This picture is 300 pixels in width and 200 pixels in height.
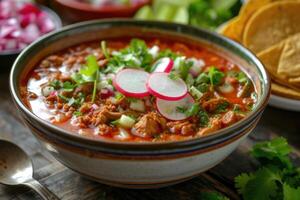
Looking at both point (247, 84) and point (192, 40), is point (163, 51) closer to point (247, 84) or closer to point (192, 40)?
point (192, 40)

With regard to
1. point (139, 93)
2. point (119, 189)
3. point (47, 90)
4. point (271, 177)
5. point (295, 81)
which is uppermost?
point (139, 93)

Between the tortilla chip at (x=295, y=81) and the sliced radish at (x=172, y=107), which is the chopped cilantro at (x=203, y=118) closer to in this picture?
the sliced radish at (x=172, y=107)

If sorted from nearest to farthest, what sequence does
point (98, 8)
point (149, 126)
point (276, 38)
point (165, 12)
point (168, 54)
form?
point (149, 126) < point (168, 54) < point (276, 38) < point (98, 8) < point (165, 12)

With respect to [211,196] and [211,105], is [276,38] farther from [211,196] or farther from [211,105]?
[211,196]

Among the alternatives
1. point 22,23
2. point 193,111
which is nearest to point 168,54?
point 193,111

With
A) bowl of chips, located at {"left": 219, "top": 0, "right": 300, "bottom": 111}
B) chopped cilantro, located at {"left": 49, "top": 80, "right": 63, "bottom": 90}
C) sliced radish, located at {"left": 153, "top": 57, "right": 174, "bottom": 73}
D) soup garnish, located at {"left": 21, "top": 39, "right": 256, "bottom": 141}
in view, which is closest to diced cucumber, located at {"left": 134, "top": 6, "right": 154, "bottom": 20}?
bowl of chips, located at {"left": 219, "top": 0, "right": 300, "bottom": 111}

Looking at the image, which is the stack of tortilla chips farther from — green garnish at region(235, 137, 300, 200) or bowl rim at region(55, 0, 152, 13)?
bowl rim at region(55, 0, 152, 13)

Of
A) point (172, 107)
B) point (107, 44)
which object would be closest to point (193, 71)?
point (172, 107)
